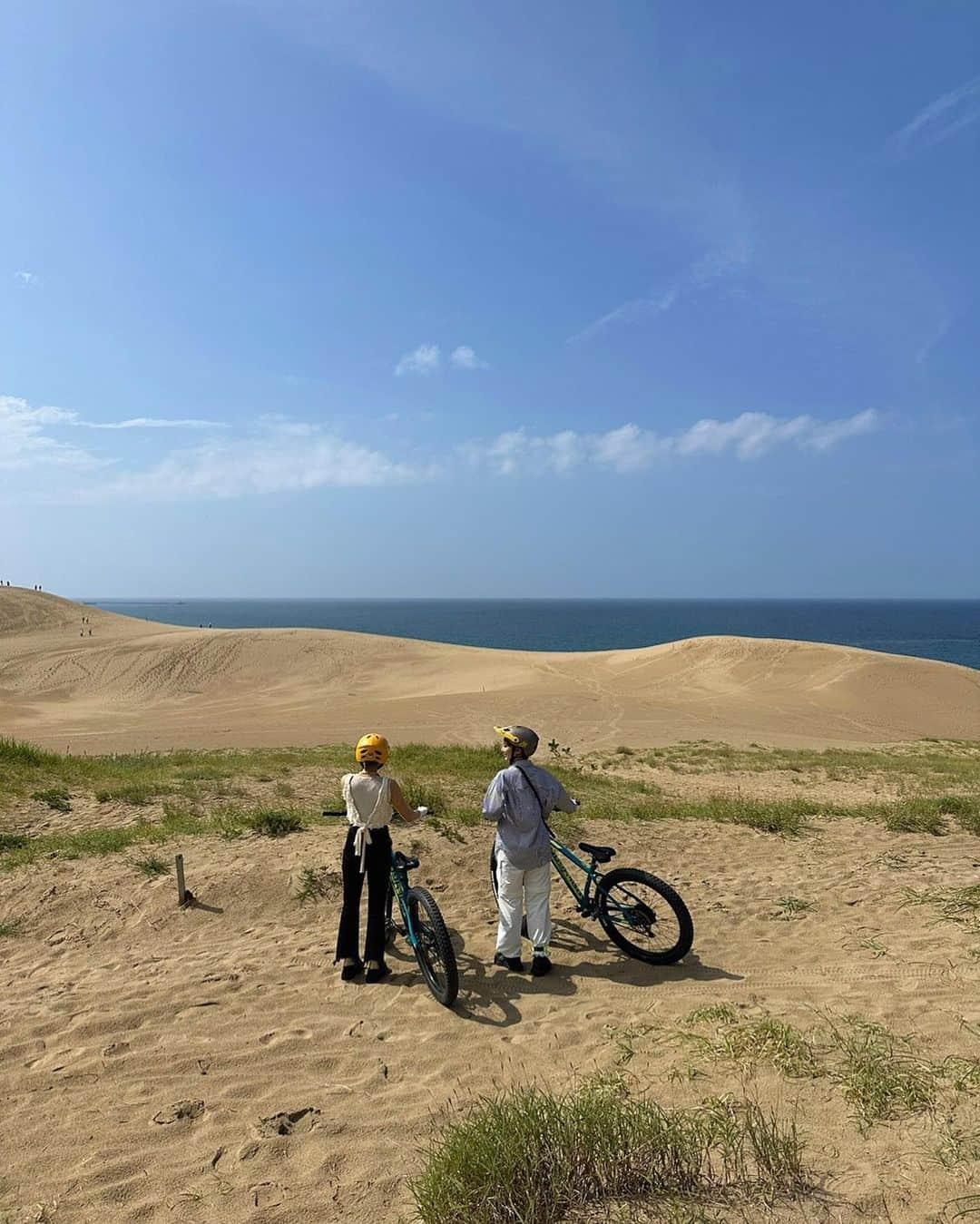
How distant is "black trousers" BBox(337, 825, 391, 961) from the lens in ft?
20.6

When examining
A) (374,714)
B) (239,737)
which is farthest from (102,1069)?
(374,714)

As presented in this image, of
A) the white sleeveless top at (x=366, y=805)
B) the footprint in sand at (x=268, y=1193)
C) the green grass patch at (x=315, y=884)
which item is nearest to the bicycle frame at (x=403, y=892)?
the white sleeveless top at (x=366, y=805)

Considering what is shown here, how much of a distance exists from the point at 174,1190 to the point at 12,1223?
0.73m

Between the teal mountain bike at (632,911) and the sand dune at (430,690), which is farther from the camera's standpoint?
the sand dune at (430,690)

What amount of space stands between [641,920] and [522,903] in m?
1.12

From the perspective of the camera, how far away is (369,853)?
6.27m

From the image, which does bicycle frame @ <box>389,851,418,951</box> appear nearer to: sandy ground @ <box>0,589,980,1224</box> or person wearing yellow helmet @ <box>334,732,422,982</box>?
person wearing yellow helmet @ <box>334,732,422,982</box>

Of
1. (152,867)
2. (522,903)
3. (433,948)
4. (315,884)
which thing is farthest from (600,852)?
(152,867)

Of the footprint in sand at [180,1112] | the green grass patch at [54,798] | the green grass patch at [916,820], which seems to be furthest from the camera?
the green grass patch at [54,798]

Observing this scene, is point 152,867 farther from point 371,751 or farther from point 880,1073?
point 880,1073

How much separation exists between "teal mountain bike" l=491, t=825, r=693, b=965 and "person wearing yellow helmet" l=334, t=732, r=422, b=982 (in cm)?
106

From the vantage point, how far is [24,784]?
1323 cm

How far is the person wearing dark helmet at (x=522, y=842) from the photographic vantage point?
20.2 ft

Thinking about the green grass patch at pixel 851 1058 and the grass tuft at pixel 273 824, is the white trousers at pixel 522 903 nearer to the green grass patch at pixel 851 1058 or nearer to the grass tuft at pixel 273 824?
the green grass patch at pixel 851 1058
